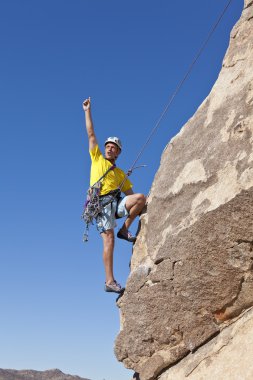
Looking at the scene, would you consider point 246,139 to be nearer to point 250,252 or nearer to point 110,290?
point 250,252

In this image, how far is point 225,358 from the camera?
217 inches

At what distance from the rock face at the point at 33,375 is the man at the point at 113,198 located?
26.4 m

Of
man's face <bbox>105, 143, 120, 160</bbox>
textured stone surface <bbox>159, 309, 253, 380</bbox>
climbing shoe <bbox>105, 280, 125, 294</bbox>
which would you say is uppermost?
man's face <bbox>105, 143, 120, 160</bbox>

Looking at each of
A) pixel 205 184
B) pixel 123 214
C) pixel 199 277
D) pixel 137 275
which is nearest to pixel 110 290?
pixel 137 275

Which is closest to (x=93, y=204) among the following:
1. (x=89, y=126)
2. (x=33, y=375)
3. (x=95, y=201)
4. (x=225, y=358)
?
(x=95, y=201)

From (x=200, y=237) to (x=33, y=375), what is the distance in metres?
32.1

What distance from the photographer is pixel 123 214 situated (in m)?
7.43

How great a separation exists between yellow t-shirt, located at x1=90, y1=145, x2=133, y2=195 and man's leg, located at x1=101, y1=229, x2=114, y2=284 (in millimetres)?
659

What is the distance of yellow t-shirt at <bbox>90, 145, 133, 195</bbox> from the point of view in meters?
7.49

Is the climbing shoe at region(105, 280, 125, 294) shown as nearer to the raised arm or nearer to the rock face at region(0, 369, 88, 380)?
the raised arm

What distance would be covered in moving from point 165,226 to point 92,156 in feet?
6.12

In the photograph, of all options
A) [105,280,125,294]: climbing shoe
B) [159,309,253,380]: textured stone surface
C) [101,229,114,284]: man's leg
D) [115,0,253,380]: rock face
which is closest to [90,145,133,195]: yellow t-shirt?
[101,229,114,284]: man's leg

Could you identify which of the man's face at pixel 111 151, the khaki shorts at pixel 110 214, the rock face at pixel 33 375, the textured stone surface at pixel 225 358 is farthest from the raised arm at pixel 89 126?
the rock face at pixel 33 375

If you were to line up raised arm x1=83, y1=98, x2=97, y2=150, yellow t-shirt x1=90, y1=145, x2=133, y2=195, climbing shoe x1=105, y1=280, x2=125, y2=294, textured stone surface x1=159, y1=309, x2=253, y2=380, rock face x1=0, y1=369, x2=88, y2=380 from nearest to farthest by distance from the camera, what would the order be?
textured stone surface x1=159, y1=309, x2=253, y2=380
climbing shoe x1=105, y1=280, x2=125, y2=294
yellow t-shirt x1=90, y1=145, x2=133, y2=195
raised arm x1=83, y1=98, x2=97, y2=150
rock face x1=0, y1=369, x2=88, y2=380
